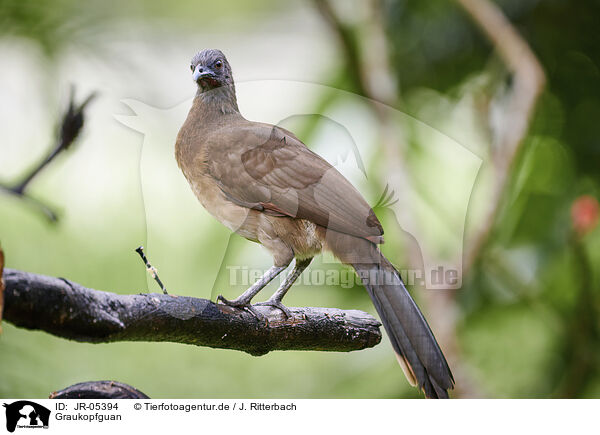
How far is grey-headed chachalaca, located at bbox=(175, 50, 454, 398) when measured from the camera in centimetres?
124

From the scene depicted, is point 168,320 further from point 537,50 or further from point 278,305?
point 537,50

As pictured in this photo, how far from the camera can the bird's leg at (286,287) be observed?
4.33 ft

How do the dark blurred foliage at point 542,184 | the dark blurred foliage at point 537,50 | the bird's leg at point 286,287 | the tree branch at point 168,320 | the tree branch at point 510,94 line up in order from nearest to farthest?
1. the tree branch at point 168,320
2. the bird's leg at point 286,287
3. the tree branch at point 510,94
4. the dark blurred foliage at point 542,184
5. the dark blurred foliage at point 537,50

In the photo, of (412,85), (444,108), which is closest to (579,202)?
(444,108)

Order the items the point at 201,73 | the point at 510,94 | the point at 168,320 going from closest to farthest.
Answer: the point at 168,320 < the point at 201,73 < the point at 510,94

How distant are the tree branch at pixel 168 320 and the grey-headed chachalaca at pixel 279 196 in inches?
3.0

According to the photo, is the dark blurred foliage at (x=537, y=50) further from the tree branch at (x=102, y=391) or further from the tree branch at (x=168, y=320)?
the tree branch at (x=102, y=391)

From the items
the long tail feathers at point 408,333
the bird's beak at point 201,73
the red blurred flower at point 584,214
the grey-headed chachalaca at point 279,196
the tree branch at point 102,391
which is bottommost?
the tree branch at point 102,391

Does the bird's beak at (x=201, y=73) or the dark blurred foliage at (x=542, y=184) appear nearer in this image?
the bird's beak at (x=201, y=73)

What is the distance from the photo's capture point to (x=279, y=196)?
1.25m

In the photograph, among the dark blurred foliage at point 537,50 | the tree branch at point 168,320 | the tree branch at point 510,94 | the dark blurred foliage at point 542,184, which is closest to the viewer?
the tree branch at point 168,320

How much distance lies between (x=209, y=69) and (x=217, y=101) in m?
0.07
